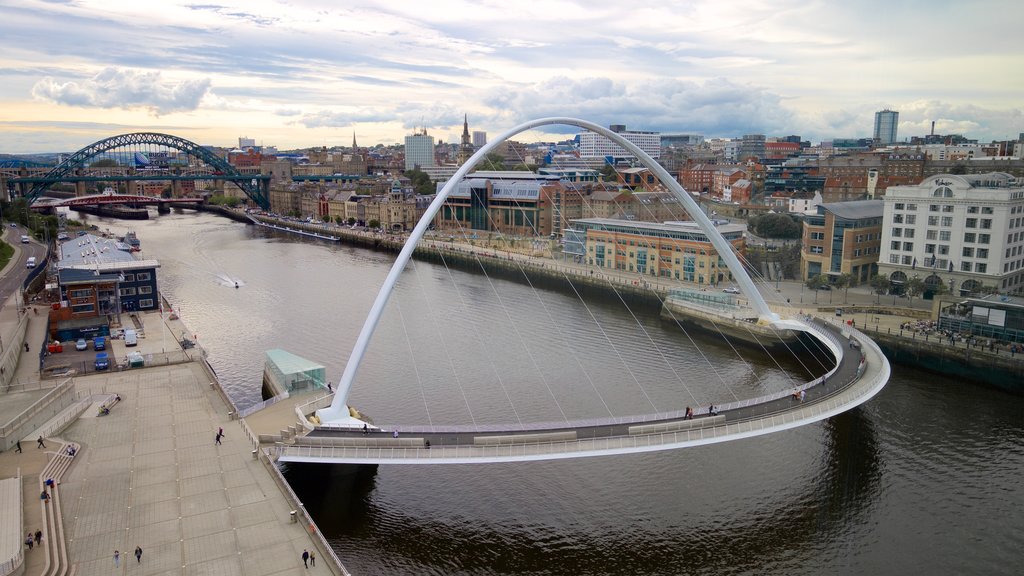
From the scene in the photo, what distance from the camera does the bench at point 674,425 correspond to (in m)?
15.7

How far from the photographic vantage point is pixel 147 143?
97562mm

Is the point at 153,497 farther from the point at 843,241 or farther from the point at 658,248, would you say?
the point at 843,241


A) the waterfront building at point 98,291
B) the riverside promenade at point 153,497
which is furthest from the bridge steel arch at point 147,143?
the riverside promenade at point 153,497

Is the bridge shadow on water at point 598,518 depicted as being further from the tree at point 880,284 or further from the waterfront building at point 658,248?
the waterfront building at point 658,248

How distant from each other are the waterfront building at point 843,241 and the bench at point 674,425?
81.8 feet

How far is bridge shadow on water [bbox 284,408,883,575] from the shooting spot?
14.4 meters

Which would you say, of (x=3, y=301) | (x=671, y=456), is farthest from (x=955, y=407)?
(x=3, y=301)

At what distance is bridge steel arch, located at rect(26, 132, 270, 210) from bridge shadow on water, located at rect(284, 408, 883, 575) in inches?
3347

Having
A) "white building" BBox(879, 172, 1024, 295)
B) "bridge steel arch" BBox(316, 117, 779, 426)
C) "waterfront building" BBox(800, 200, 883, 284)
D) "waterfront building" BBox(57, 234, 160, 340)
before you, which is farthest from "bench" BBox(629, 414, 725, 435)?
"waterfront building" BBox(800, 200, 883, 284)

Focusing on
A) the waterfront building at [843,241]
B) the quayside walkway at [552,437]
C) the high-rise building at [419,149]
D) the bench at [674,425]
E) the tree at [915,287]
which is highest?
the high-rise building at [419,149]

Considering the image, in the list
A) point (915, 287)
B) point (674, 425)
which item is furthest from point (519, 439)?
point (915, 287)

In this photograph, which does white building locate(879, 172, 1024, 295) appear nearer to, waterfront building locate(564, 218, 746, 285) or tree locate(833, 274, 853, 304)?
tree locate(833, 274, 853, 304)

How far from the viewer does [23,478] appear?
1508 cm

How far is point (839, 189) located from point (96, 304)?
59.1 meters
